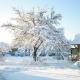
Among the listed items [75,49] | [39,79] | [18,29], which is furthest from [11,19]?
[39,79]

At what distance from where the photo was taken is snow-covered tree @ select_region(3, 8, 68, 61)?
1161 inches

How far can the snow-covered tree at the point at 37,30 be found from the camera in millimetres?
29481

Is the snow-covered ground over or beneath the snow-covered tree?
beneath

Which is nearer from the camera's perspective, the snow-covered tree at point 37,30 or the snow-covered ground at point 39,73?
the snow-covered ground at point 39,73

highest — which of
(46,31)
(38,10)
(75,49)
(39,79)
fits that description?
(38,10)

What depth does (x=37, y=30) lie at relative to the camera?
1152 inches

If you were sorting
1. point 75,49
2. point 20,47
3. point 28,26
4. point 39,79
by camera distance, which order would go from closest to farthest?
point 39,79 < point 28,26 < point 20,47 < point 75,49

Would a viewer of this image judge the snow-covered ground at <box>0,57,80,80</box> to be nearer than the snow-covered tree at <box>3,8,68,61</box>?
Yes

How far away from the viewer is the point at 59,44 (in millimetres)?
30859

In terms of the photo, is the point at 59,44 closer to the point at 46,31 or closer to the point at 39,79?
the point at 46,31

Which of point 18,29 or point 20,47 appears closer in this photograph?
point 18,29

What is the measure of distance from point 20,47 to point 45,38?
4173mm

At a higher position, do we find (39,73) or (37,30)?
(37,30)

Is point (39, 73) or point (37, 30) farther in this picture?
point (37, 30)
